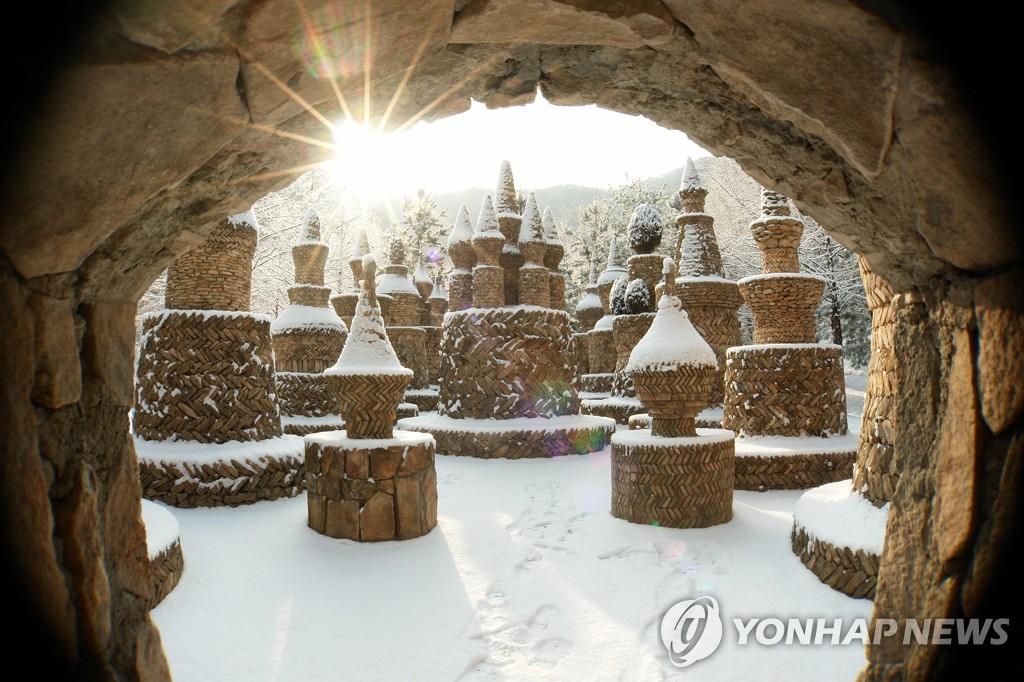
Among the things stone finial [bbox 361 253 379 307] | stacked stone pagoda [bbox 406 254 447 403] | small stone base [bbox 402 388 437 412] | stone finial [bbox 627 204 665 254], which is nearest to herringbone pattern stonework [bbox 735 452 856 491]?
stone finial [bbox 361 253 379 307]

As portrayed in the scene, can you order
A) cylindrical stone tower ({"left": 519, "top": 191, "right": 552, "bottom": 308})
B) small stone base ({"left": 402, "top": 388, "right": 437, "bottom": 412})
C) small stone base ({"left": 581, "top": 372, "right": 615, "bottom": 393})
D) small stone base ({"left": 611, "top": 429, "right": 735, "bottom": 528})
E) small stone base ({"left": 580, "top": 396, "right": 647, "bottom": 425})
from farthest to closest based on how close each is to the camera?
small stone base ({"left": 581, "top": 372, "right": 615, "bottom": 393}), small stone base ({"left": 402, "top": 388, "right": 437, "bottom": 412}), small stone base ({"left": 580, "top": 396, "right": 647, "bottom": 425}), cylindrical stone tower ({"left": 519, "top": 191, "right": 552, "bottom": 308}), small stone base ({"left": 611, "top": 429, "right": 735, "bottom": 528})

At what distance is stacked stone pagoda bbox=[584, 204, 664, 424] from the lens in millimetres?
Result: 13008

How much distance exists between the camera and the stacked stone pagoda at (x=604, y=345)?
16.8 meters

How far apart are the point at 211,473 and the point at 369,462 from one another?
2.13 metres

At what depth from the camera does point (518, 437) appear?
9336 millimetres

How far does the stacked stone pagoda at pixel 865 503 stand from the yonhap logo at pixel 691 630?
2.81 feet

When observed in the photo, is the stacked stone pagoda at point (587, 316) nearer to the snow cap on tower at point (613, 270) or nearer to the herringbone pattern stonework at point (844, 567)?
the snow cap on tower at point (613, 270)

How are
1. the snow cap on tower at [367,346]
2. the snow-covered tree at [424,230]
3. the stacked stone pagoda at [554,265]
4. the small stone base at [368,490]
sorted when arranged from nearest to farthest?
the small stone base at [368,490], the snow cap on tower at [367,346], the stacked stone pagoda at [554,265], the snow-covered tree at [424,230]

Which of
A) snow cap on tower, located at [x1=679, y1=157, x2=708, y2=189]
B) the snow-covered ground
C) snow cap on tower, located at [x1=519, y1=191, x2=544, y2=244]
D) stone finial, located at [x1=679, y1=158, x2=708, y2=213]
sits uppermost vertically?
snow cap on tower, located at [x1=679, y1=157, x2=708, y2=189]

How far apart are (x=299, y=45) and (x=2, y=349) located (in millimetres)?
1083

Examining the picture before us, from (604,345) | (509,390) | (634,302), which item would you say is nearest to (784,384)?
(509,390)

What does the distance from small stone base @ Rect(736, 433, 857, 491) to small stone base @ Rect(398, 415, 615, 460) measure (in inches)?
118

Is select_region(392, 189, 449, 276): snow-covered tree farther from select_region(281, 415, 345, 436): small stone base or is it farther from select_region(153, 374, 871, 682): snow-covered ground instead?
select_region(153, 374, 871, 682): snow-covered ground

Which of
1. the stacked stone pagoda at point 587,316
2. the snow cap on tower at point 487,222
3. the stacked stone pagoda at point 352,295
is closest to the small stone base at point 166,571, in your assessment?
the snow cap on tower at point 487,222
